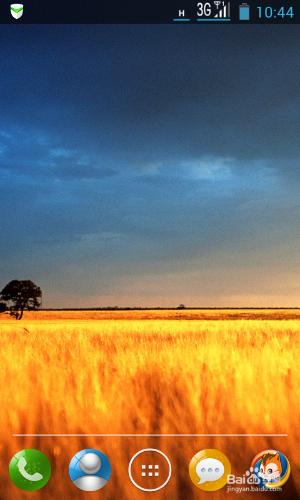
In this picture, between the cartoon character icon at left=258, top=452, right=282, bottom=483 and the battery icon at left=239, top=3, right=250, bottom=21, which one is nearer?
the cartoon character icon at left=258, top=452, right=282, bottom=483

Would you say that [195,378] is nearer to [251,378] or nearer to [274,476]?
[251,378]

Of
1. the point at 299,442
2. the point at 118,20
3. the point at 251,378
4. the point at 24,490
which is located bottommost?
the point at 24,490

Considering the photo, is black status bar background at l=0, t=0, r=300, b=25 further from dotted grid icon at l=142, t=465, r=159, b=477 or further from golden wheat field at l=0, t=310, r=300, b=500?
dotted grid icon at l=142, t=465, r=159, b=477

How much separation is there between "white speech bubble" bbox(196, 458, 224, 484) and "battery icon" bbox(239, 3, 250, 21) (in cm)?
218

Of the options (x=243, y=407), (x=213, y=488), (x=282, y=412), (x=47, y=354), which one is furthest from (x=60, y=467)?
(x=47, y=354)

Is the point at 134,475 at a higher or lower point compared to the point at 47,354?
lower

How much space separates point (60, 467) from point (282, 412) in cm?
106

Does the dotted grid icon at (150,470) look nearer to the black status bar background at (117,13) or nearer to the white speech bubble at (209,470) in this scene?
the white speech bubble at (209,470)

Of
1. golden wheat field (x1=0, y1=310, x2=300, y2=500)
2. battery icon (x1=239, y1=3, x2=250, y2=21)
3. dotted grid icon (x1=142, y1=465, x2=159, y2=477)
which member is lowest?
dotted grid icon (x1=142, y1=465, x2=159, y2=477)

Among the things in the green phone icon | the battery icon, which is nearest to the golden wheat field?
the green phone icon

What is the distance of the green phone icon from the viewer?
2.50m

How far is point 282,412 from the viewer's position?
2.73 meters

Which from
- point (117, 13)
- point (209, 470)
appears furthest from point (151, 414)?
point (117, 13)

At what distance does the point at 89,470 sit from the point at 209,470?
1.73ft
